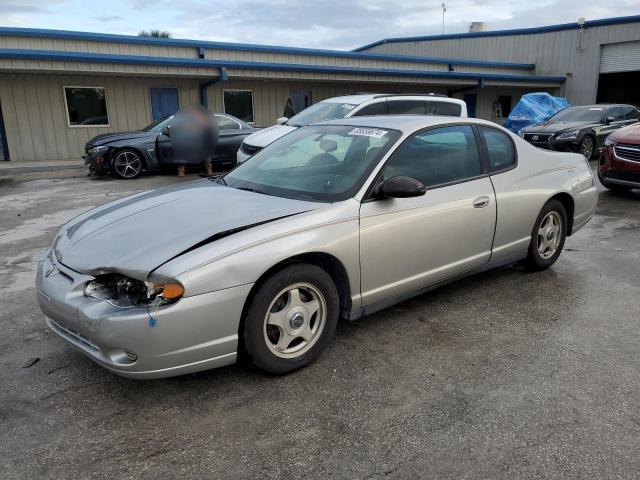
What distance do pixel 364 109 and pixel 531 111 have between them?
12281 mm

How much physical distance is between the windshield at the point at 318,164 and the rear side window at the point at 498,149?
1027mm

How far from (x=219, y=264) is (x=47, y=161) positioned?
48.9 feet

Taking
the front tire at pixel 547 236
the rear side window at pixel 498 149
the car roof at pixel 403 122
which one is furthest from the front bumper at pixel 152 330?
the front tire at pixel 547 236

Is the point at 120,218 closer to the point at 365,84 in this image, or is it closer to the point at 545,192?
the point at 545,192

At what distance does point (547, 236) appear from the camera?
498 cm

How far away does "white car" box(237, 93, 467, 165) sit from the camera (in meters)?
9.23

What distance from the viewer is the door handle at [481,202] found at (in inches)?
161

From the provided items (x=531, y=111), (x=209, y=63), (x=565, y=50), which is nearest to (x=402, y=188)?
(x=209, y=63)

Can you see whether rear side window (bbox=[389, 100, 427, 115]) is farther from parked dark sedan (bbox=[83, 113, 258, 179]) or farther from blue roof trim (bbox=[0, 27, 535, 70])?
blue roof trim (bbox=[0, 27, 535, 70])

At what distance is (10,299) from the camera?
448cm

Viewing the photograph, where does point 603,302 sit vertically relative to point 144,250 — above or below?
below

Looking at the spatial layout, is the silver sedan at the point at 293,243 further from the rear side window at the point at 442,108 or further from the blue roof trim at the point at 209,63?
the blue roof trim at the point at 209,63

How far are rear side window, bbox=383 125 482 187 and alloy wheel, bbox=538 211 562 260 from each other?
1.14 m

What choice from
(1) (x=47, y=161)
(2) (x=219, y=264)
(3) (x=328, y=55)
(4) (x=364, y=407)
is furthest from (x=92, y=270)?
(3) (x=328, y=55)
